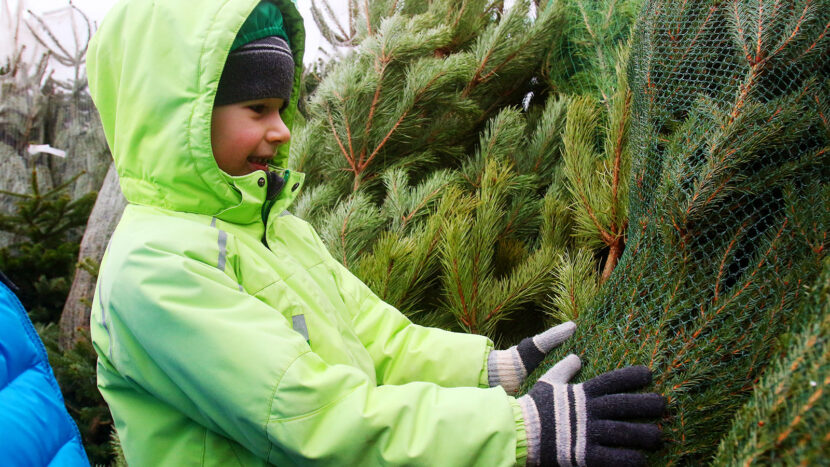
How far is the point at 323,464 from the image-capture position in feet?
3.39

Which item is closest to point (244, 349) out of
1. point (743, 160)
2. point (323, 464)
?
point (323, 464)

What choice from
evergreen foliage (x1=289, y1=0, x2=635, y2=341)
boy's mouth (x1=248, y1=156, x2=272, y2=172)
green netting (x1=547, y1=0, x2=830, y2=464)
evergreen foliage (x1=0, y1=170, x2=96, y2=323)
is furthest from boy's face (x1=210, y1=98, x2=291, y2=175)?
evergreen foliage (x1=0, y1=170, x2=96, y2=323)

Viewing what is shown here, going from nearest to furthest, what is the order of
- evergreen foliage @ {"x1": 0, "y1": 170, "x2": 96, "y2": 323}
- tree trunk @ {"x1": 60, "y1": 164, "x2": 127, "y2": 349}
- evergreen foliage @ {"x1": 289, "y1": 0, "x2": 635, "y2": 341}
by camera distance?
evergreen foliage @ {"x1": 289, "y1": 0, "x2": 635, "y2": 341} < tree trunk @ {"x1": 60, "y1": 164, "x2": 127, "y2": 349} < evergreen foliage @ {"x1": 0, "y1": 170, "x2": 96, "y2": 323}

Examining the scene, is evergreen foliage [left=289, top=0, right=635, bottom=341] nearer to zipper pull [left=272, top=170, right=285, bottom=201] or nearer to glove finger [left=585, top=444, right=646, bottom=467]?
zipper pull [left=272, top=170, right=285, bottom=201]

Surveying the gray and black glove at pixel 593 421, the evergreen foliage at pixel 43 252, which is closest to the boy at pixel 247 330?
the gray and black glove at pixel 593 421

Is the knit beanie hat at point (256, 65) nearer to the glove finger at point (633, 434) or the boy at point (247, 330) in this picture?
the boy at point (247, 330)

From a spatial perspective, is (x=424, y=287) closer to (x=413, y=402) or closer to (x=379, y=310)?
(x=379, y=310)

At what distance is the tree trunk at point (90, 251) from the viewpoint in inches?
153

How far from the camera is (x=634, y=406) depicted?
3.18 feet

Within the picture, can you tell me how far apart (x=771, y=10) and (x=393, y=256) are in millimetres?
1109

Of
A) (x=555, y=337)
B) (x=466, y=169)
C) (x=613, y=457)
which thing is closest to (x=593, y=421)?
(x=613, y=457)

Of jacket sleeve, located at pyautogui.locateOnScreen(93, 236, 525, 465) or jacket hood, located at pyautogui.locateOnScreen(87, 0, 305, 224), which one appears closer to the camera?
jacket sleeve, located at pyautogui.locateOnScreen(93, 236, 525, 465)

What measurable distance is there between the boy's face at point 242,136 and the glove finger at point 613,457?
0.96m

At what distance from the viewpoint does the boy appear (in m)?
1.03
